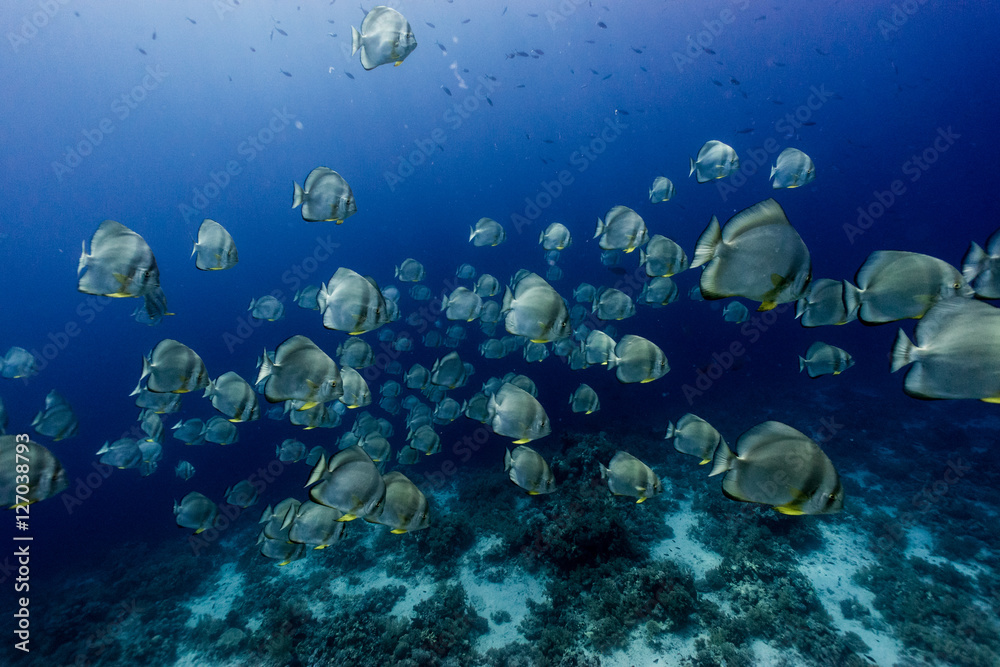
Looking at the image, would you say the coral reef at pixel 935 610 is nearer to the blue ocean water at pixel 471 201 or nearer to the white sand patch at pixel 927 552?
the blue ocean water at pixel 471 201

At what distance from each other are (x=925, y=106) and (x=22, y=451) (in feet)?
400

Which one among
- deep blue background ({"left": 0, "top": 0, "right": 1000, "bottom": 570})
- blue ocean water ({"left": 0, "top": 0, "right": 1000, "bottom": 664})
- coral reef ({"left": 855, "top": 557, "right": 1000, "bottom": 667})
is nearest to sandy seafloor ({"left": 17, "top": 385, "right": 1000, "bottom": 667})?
coral reef ({"left": 855, "top": 557, "right": 1000, "bottom": 667})

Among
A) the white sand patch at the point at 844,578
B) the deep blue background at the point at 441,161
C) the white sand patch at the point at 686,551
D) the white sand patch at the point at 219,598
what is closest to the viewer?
the white sand patch at the point at 844,578

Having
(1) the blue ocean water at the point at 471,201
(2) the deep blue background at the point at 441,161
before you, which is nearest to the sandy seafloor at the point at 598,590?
(1) the blue ocean water at the point at 471,201

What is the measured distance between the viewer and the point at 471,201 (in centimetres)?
8731

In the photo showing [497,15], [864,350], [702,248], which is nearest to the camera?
[702,248]

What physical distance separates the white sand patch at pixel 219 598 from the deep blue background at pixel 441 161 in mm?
7403

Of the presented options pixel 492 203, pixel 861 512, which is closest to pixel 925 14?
pixel 492 203

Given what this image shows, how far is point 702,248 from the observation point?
95.0 inches

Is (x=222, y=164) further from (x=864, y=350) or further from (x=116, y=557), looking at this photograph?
(x=864, y=350)

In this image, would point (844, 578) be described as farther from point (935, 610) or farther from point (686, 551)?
point (686, 551)

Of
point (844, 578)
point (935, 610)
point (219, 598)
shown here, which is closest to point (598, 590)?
point (844, 578)

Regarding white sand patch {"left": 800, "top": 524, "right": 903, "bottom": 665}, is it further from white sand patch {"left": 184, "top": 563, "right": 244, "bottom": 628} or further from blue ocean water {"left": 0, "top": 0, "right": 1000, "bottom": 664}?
white sand patch {"left": 184, "top": 563, "right": 244, "bottom": 628}

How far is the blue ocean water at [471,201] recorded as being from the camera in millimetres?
13758
